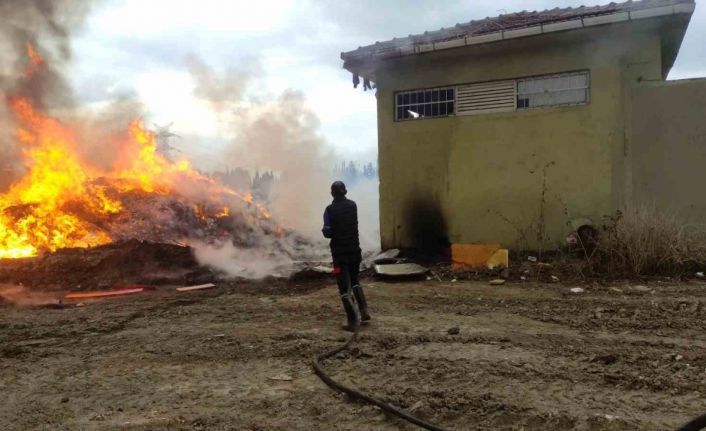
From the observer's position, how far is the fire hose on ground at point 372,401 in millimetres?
2658

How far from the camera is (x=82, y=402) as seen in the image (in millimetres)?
4039

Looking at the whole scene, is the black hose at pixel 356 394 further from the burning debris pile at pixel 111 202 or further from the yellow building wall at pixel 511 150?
the burning debris pile at pixel 111 202

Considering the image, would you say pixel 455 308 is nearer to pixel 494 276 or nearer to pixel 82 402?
pixel 494 276

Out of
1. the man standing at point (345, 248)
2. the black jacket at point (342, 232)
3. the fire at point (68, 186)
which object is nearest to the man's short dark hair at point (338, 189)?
the man standing at point (345, 248)

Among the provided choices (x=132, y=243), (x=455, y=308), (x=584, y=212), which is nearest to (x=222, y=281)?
(x=132, y=243)

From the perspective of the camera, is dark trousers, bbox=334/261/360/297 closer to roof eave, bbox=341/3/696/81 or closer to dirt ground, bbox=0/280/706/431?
dirt ground, bbox=0/280/706/431

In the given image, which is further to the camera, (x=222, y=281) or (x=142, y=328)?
(x=222, y=281)

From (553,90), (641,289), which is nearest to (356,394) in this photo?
(641,289)

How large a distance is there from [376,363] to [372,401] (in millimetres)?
964

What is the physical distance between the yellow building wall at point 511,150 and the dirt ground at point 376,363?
2630mm

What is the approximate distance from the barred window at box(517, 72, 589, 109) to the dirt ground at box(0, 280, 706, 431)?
395cm

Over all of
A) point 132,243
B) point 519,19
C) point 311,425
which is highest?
point 519,19

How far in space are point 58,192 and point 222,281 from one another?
5.96 meters

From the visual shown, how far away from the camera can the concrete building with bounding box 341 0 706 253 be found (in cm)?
898
